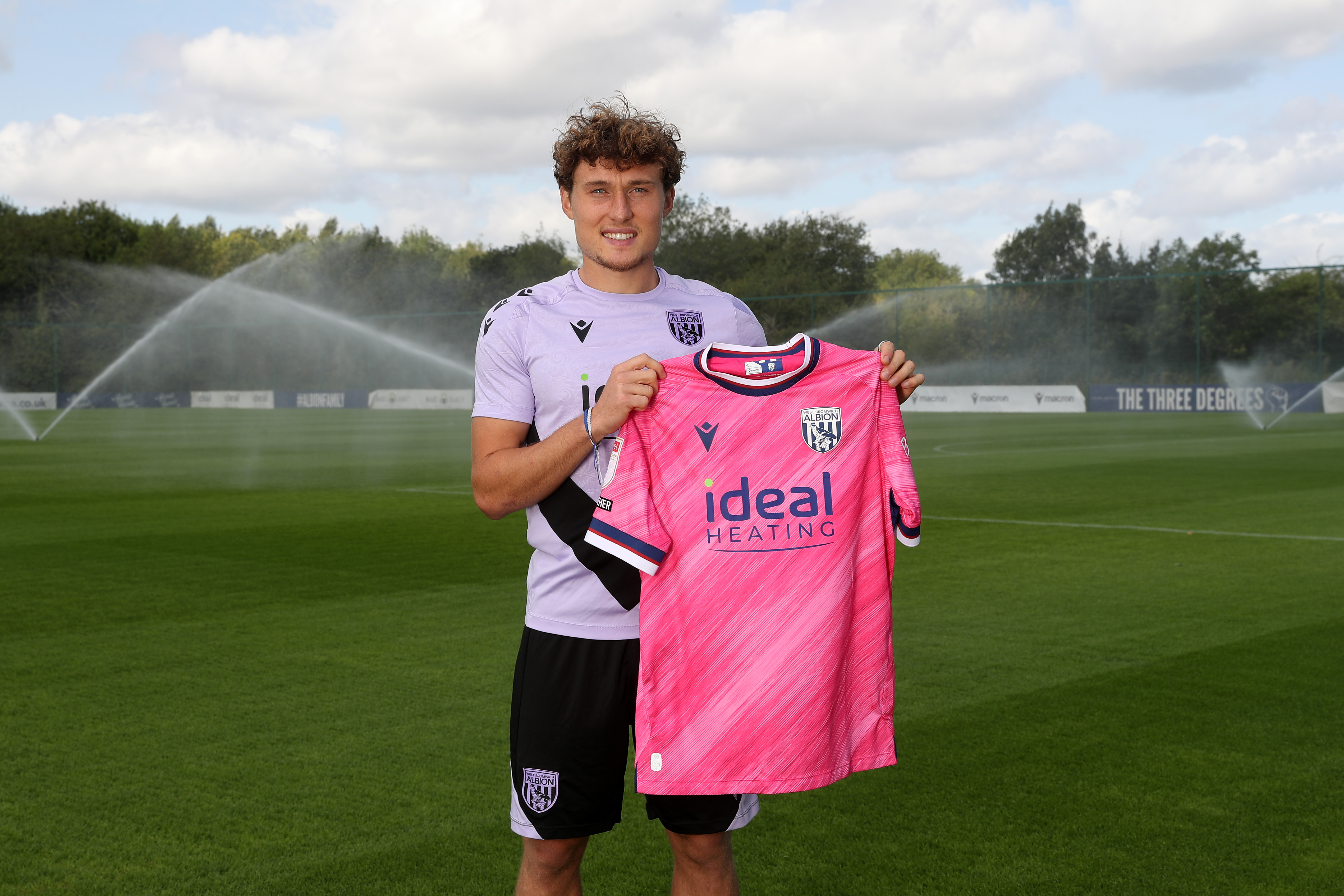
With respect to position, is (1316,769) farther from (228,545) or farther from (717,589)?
(228,545)

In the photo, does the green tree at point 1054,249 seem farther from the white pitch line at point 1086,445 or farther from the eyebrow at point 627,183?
the eyebrow at point 627,183

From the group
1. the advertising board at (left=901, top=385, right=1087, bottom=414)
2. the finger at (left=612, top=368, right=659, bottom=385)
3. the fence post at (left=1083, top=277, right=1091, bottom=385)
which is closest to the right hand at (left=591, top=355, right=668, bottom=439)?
the finger at (left=612, top=368, right=659, bottom=385)

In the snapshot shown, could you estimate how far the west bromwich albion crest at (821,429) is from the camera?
101 inches

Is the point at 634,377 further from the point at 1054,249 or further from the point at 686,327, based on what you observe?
the point at 1054,249

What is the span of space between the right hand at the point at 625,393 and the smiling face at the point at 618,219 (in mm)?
284

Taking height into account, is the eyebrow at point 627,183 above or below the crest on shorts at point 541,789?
above

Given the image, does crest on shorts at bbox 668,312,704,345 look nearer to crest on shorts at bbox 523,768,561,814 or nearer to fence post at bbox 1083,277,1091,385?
crest on shorts at bbox 523,768,561,814

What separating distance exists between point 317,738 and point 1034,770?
250 centimetres

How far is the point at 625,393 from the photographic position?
241 centimetres

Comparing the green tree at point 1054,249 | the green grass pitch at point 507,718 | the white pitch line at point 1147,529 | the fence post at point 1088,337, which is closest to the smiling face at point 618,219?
the green grass pitch at point 507,718

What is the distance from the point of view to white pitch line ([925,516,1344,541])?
398 inches

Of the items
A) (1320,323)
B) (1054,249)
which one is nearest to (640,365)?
(1320,323)

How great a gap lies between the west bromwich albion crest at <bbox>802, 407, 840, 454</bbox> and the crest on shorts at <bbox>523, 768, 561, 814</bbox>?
31.9 inches

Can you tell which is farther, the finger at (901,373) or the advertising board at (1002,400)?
the advertising board at (1002,400)
